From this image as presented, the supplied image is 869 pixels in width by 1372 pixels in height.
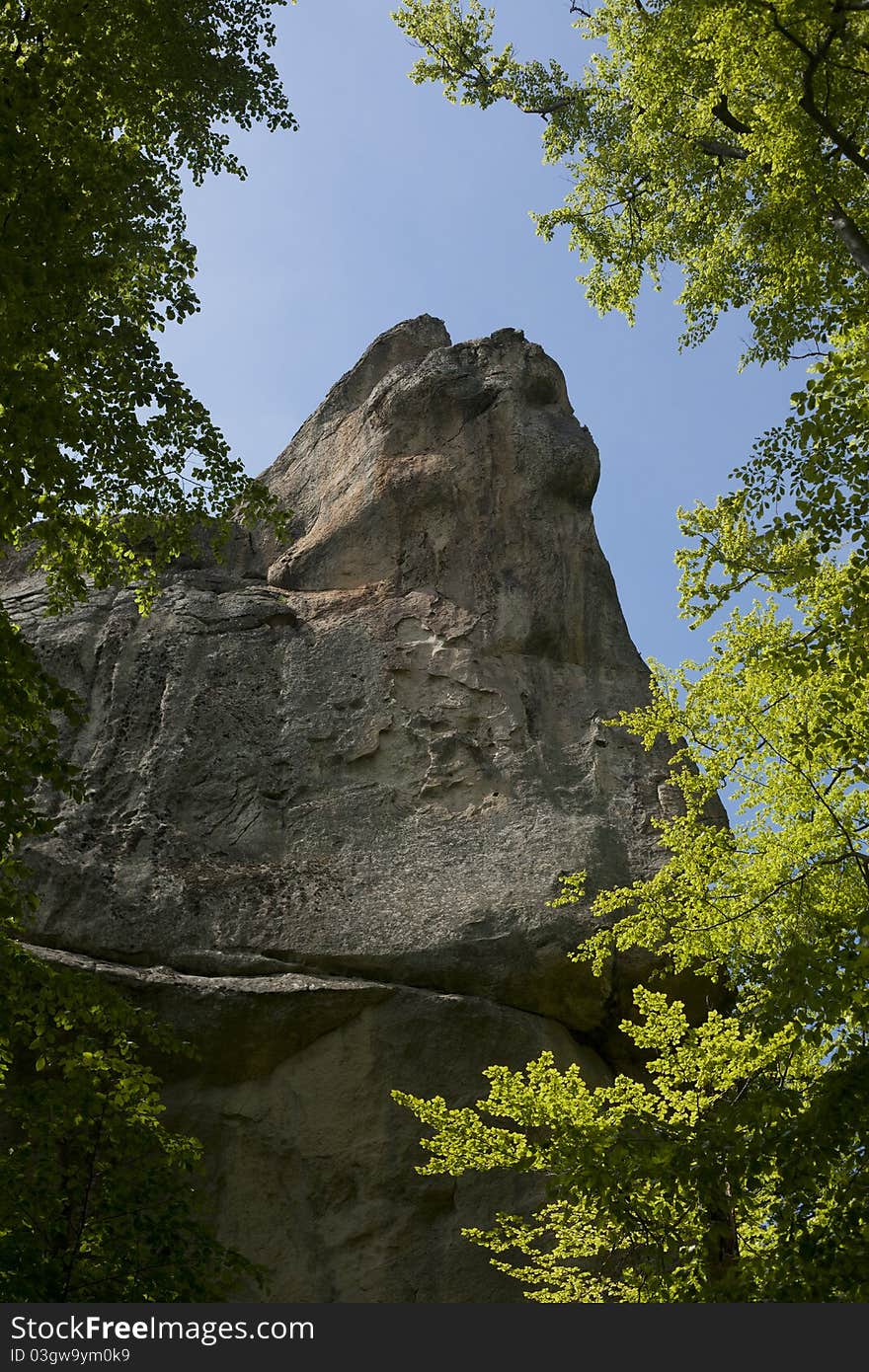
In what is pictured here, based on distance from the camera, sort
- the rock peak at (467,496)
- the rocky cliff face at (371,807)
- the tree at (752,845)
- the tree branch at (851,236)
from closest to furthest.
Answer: the tree at (752,845), the tree branch at (851,236), the rocky cliff face at (371,807), the rock peak at (467,496)

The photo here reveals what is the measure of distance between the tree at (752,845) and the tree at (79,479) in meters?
2.54

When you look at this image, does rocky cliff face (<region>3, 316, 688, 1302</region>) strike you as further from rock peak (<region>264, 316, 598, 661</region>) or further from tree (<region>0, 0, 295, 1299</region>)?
tree (<region>0, 0, 295, 1299</region>)

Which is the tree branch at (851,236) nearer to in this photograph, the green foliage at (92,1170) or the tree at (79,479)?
the tree at (79,479)

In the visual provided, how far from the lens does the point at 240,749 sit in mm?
16828

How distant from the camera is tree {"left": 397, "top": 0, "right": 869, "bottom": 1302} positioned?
7.44 meters

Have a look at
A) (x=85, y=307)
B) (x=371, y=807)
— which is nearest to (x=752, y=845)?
(x=371, y=807)

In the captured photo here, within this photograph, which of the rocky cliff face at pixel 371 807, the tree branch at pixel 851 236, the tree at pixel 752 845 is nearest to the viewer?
the tree at pixel 752 845

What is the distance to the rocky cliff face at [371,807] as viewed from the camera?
1352 centimetres

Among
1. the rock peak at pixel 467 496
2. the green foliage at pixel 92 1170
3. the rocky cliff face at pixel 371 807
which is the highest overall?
the rock peak at pixel 467 496

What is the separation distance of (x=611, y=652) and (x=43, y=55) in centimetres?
1116

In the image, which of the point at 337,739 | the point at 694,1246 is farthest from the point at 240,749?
the point at 694,1246

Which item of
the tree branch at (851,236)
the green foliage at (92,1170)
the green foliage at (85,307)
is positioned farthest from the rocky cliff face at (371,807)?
the tree branch at (851,236)

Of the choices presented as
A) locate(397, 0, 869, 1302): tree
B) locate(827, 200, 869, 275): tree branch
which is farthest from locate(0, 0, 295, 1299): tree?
locate(827, 200, 869, 275): tree branch

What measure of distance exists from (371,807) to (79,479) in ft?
25.1
